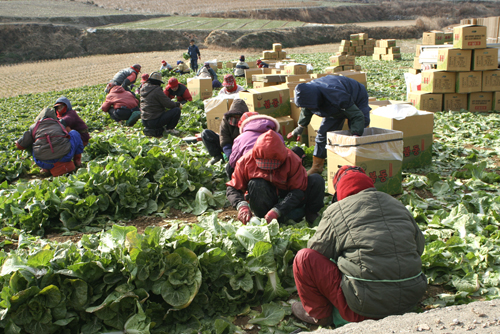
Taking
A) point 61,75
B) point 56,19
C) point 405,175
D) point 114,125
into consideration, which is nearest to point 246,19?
point 56,19

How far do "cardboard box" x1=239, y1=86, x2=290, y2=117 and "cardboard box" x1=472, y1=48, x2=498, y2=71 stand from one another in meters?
4.28

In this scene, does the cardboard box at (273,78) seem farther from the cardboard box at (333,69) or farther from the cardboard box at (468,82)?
the cardboard box at (468,82)

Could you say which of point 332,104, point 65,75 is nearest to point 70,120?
point 332,104

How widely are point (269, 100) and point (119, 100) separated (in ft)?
15.5

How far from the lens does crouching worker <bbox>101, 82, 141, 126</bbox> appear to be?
10012 millimetres

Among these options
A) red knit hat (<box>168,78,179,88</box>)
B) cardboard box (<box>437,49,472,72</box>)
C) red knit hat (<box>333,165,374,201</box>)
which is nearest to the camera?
red knit hat (<box>333,165,374,201</box>)

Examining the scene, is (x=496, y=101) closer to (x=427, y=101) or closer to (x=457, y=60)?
(x=457, y=60)

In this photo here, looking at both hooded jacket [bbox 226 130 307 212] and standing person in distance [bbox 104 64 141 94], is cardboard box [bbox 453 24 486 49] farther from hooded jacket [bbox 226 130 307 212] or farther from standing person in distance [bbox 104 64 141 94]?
standing person in distance [bbox 104 64 141 94]

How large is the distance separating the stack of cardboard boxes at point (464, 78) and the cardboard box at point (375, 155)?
15.2 ft

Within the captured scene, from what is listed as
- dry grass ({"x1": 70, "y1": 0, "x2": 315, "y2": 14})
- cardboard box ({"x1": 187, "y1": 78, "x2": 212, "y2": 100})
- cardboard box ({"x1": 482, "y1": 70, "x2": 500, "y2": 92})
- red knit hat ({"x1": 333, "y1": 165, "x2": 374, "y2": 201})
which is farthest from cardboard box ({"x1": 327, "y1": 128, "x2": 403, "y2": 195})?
dry grass ({"x1": 70, "y1": 0, "x2": 315, "y2": 14})

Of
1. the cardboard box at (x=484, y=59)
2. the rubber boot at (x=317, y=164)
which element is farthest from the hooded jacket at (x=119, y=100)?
the cardboard box at (x=484, y=59)

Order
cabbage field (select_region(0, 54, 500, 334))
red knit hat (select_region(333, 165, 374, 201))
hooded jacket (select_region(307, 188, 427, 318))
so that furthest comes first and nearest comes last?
cabbage field (select_region(0, 54, 500, 334)), red knit hat (select_region(333, 165, 374, 201)), hooded jacket (select_region(307, 188, 427, 318))

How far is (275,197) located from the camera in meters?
3.97

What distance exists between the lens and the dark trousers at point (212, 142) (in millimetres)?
6199
